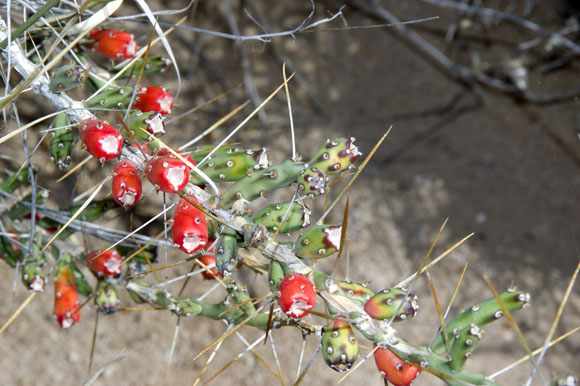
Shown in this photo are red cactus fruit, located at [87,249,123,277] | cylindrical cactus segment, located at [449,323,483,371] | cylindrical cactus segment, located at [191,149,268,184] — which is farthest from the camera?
red cactus fruit, located at [87,249,123,277]

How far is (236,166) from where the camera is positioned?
107cm

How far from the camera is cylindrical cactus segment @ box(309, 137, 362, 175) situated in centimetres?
99

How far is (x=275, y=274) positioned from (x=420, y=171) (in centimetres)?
172

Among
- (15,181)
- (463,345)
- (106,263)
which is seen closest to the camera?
(463,345)

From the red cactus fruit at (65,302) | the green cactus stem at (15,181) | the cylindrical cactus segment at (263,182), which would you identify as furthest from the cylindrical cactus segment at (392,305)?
the green cactus stem at (15,181)

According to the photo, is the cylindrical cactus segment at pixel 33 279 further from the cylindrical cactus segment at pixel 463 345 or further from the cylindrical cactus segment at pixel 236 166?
the cylindrical cactus segment at pixel 463 345

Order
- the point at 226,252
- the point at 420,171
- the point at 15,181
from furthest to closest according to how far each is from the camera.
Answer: the point at 420,171
the point at 15,181
the point at 226,252

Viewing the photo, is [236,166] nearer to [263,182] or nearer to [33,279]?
[263,182]

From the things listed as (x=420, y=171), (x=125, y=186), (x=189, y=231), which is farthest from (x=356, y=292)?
(x=420, y=171)

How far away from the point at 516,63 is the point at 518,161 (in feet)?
1.61

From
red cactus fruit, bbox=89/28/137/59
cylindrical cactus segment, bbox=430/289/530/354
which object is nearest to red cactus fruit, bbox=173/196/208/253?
cylindrical cactus segment, bbox=430/289/530/354

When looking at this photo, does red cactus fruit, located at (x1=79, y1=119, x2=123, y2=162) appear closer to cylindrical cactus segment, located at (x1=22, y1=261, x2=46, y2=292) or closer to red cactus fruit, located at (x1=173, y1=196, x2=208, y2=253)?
red cactus fruit, located at (x1=173, y1=196, x2=208, y2=253)

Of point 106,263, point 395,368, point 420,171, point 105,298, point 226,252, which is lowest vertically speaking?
point 420,171

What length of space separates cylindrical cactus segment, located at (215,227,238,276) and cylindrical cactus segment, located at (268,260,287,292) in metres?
0.07
